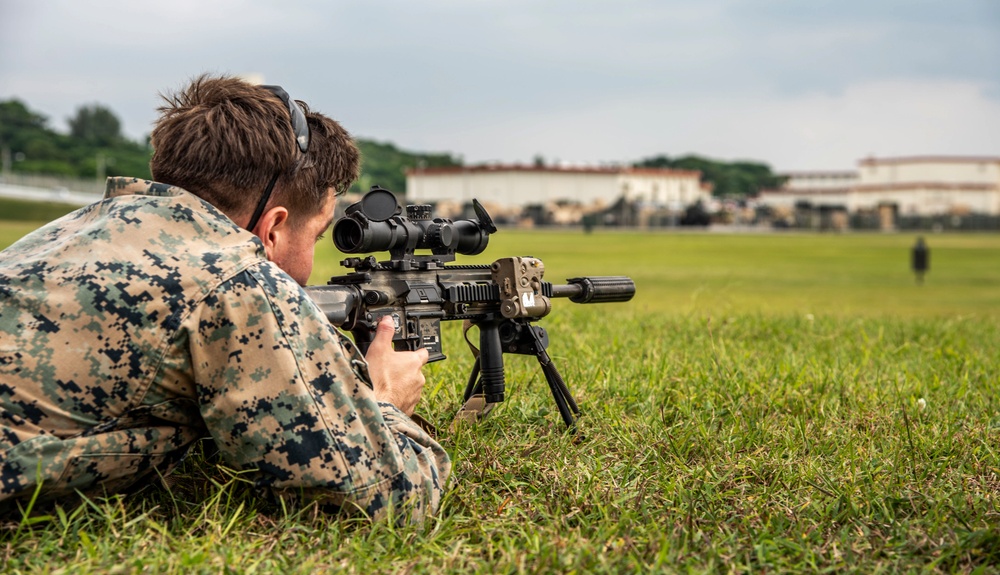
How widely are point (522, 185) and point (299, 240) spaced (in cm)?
10804

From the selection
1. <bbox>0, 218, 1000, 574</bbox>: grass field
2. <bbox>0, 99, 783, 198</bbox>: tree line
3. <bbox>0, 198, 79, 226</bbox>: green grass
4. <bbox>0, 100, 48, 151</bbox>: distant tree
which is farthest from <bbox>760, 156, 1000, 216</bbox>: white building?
<bbox>0, 218, 1000, 574</bbox>: grass field

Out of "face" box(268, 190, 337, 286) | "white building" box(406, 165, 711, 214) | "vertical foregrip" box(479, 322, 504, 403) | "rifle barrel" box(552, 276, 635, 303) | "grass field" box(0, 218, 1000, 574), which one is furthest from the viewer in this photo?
"white building" box(406, 165, 711, 214)

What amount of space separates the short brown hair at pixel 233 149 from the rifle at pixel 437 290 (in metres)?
0.44

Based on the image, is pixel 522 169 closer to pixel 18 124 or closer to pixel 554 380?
pixel 18 124

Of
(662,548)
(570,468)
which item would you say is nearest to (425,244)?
(570,468)

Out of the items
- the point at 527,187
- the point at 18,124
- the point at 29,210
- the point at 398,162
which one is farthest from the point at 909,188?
the point at 18,124

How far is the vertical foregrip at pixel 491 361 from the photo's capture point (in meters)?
3.86

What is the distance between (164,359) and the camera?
95.4 inches

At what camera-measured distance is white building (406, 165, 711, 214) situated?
11025 centimetres

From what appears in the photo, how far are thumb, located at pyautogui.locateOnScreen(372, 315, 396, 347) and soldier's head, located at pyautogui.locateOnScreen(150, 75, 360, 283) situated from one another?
19.1 inches

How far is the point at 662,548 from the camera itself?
2543 mm

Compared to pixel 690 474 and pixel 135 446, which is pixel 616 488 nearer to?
pixel 690 474

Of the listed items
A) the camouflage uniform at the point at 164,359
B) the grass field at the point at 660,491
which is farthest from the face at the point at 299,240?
the grass field at the point at 660,491

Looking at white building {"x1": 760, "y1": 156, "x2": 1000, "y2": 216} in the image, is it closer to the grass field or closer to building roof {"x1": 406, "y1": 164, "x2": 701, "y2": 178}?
building roof {"x1": 406, "y1": 164, "x2": 701, "y2": 178}
